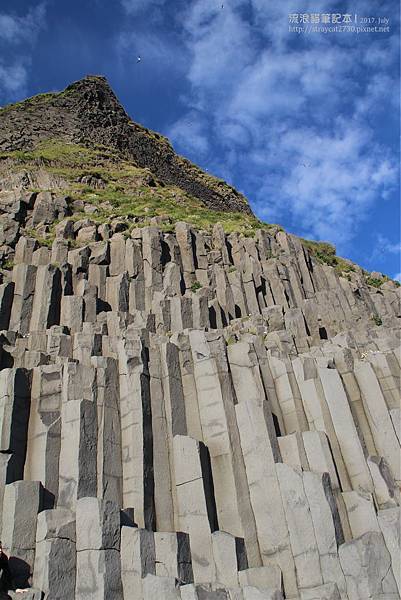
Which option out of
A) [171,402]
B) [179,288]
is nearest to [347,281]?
[179,288]

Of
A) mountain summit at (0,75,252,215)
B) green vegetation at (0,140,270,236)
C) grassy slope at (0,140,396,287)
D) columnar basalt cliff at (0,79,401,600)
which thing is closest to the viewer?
columnar basalt cliff at (0,79,401,600)

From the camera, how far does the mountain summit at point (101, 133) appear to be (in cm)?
4628

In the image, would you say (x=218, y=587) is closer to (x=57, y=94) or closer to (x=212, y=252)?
(x=212, y=252)

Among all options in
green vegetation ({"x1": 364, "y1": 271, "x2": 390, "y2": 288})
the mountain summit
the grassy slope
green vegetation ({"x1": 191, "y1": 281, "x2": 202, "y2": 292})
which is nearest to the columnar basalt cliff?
green vegetation ({"x1": 191, "y1": 281, "x2": 202, "y2": 292})

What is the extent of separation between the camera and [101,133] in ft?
160

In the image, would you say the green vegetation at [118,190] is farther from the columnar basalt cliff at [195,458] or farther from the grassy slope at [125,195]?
the columnar basalt cliff at [195,458]

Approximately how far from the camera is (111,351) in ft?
37.5

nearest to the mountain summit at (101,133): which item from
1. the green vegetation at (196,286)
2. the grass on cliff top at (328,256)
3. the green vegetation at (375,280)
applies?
the grass on cliff top at (328,256)

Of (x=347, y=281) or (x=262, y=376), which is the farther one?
(x=347, y=281)

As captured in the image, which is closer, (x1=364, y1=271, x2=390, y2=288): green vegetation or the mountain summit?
(x1=364, y1=271, x2=390, y2=288): green vegetation

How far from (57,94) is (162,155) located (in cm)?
1333

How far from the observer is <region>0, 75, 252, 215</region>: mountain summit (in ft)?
152

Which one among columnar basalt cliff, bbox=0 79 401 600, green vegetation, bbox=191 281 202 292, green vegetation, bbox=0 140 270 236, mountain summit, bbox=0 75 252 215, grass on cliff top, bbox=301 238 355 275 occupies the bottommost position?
columnar basalt cliff, bbox=0 79 401 600

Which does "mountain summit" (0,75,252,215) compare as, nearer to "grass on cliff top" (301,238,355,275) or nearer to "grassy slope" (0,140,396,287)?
"grassy slope" (0,140,396,287)
